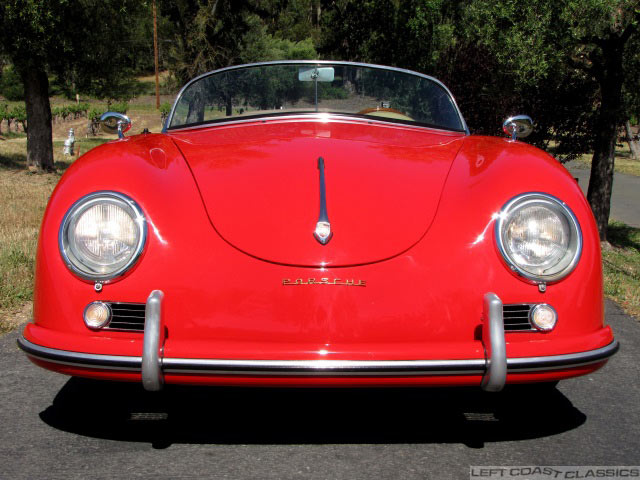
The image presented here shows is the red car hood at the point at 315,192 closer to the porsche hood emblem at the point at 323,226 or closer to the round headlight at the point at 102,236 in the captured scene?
the porsche hood emblem at the point at 323,226

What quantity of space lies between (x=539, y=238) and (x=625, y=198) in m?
14.3

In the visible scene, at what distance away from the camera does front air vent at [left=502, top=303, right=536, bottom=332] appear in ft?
Result: 7.97

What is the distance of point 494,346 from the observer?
2275 millimetres

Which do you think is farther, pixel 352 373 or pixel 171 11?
pixel 171 11

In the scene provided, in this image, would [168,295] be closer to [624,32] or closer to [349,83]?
[349,83]

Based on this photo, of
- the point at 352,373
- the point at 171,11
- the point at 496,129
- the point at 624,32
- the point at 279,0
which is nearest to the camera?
the point at 352,373

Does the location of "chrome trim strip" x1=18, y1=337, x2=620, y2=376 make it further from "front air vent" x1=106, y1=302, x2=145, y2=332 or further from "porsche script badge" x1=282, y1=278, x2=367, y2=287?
"porsche script badge" x1=282, y1=278, x2=367, y2=287

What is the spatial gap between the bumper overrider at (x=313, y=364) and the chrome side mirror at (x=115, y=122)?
5.77 feet

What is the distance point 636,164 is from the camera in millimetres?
24875

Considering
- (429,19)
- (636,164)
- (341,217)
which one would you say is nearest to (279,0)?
(429,19)

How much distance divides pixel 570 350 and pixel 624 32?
758 centimetres

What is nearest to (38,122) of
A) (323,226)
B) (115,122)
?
(115,122)

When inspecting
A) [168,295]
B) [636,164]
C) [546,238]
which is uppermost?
[546,238]

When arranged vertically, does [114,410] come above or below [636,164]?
above
